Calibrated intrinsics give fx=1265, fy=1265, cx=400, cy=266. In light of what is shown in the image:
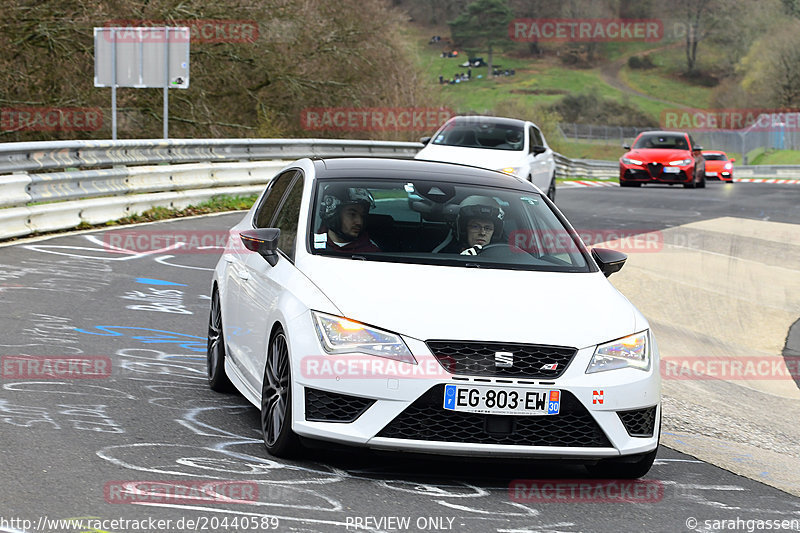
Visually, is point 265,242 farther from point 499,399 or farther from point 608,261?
point 608,261

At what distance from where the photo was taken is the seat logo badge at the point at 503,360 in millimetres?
5692

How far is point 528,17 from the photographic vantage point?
154m

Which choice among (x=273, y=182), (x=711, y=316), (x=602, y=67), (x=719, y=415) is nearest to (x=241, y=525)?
(x=273, y=182)

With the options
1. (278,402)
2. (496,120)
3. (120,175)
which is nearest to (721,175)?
(496,120)

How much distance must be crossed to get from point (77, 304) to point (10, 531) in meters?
6.21

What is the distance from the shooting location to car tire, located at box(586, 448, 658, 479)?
6117 millimetres

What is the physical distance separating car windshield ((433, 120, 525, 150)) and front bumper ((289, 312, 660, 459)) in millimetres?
15450

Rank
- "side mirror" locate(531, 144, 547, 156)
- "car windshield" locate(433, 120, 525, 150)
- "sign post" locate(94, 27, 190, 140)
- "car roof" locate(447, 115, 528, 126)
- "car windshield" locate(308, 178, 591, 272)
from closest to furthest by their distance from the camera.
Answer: "car windshield" locate(308, 178, 591, 272) → "side mirror" locate(531, 144, 547, 156) → "car windshield" locate(433, 120, 525, 150) → "car roof" locate(447, 115, 528, 126) → "sign post" locate(94, 27, 190, 140)

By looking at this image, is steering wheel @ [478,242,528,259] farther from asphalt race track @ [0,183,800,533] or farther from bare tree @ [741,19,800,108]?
bare tree @ [741,19,800,108]

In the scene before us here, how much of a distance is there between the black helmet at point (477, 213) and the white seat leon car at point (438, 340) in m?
0.01

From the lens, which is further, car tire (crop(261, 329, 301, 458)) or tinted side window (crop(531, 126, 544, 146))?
tinted side window (crop(531, 126, 544, 146))

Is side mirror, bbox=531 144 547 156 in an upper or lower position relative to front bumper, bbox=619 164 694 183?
upper

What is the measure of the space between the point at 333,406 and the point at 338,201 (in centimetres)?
163

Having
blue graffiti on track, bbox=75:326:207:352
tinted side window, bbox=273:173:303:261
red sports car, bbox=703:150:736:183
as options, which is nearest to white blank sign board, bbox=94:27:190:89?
blue graffiti on track, bbox=75:326:207:352
